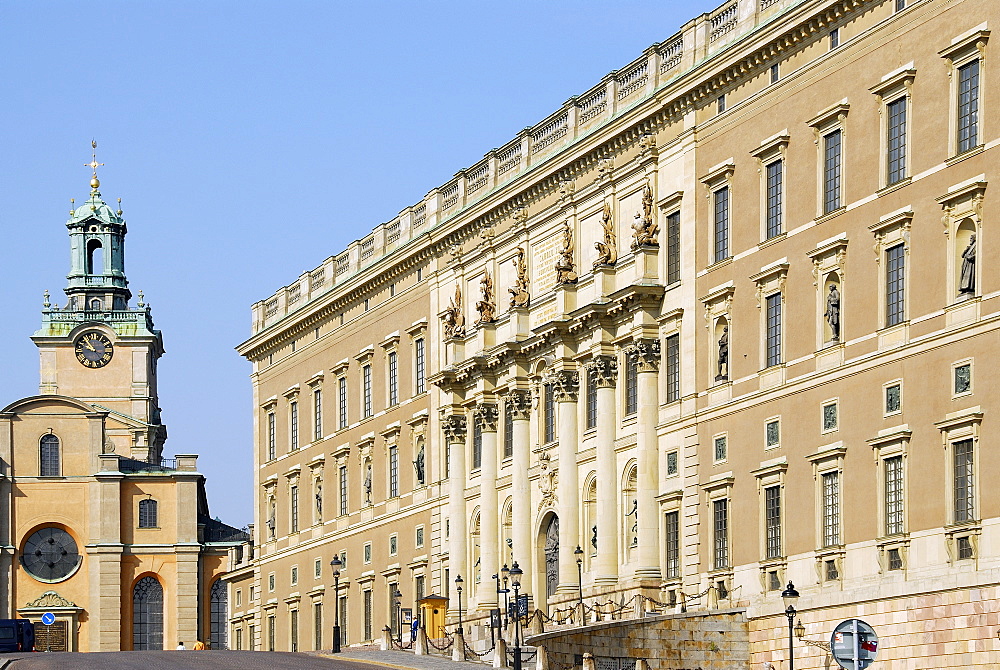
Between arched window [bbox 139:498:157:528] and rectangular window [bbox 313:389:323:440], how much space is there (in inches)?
1226

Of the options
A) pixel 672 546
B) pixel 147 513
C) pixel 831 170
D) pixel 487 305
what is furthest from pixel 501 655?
pixel 147 513

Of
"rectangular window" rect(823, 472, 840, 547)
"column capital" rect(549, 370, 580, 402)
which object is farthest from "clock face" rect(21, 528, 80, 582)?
"rectangular window" rect(823, 472, 840, 547)

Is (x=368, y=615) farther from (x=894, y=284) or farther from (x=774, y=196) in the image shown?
(x=894, y=284)

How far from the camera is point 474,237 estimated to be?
265 feet

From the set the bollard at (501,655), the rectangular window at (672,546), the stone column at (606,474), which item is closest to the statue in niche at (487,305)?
the stone column at (606,474)

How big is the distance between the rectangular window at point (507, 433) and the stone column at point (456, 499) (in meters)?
3.70

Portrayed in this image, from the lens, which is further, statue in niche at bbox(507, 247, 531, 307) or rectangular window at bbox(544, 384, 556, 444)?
statue in niche at bbox(507, 247, 531, 307)

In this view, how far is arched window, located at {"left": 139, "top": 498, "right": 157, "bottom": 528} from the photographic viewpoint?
12538 centimetres

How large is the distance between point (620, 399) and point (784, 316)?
1031 centimetres

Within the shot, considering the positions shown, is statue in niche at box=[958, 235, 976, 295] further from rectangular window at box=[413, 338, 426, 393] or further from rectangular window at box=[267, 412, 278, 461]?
rectangular window at box=[267, 412, 278, 461]

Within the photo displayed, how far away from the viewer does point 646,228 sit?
66.4 metres

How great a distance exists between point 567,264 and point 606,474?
747 cm

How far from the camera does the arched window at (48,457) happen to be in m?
125

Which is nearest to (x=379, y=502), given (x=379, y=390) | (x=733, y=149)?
(x=379, y=390)
